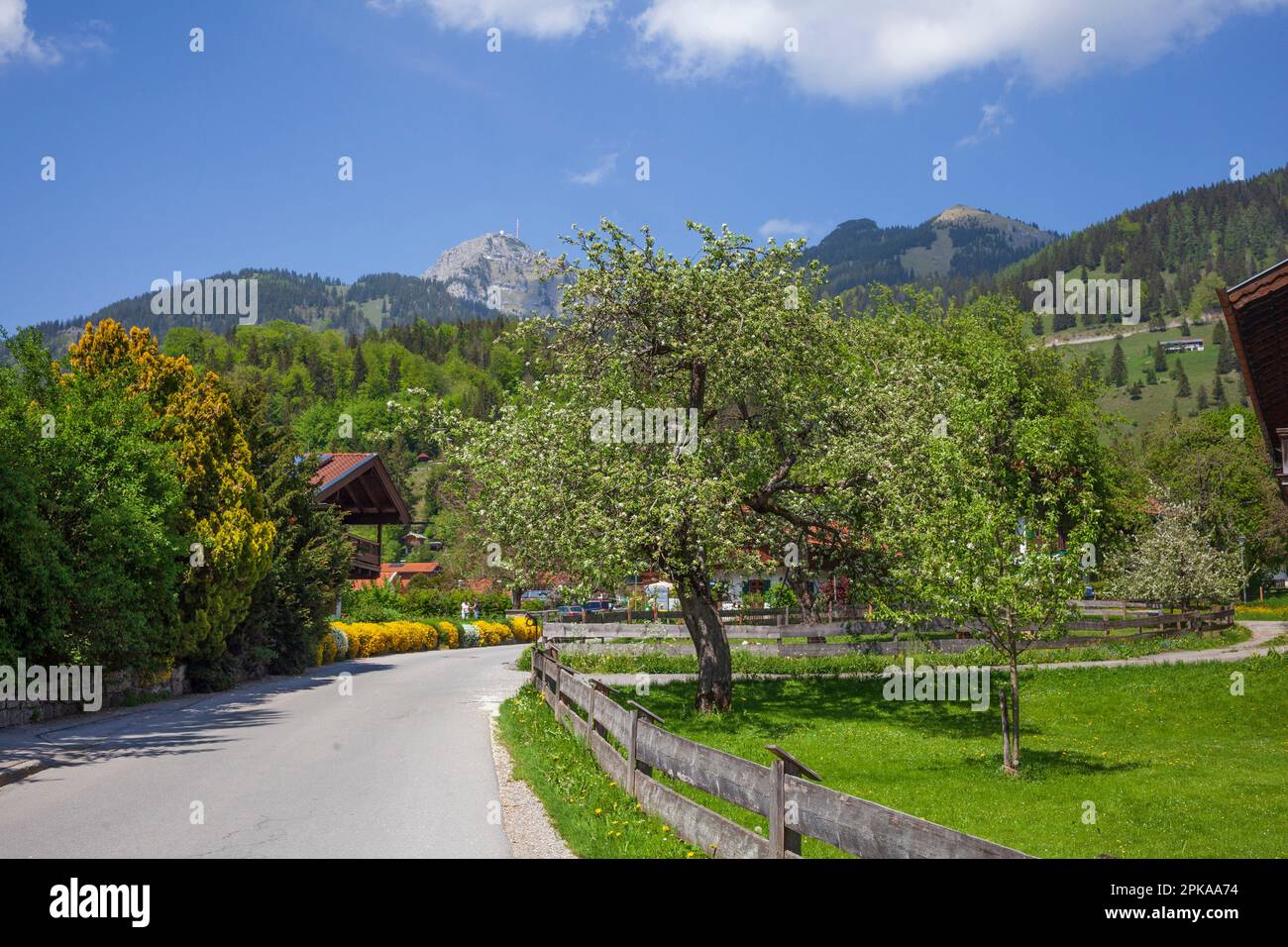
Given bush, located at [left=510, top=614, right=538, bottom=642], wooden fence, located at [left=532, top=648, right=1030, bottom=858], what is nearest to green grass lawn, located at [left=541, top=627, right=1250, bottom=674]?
wooden fence, located at [left=532, top=648, right=1030, bottom=858]

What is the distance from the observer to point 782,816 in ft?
21.8

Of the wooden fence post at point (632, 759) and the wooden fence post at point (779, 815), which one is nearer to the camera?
the wooden fence post at point (779, 815)

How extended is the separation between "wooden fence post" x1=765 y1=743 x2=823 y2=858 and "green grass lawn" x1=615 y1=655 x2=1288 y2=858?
296cm

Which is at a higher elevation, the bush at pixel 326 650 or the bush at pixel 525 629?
the bush at pixel 326 650

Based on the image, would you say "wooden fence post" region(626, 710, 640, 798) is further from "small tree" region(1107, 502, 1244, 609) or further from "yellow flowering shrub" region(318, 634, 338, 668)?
"small tree" region(1107, 502, 1244, 609)

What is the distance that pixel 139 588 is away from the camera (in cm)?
1903

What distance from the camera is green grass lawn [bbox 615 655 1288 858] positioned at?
36.3ft

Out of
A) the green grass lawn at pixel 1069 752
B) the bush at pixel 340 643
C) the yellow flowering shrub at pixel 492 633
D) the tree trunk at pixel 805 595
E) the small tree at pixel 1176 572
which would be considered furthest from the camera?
the yellow flowering shrub at pixel 492 633

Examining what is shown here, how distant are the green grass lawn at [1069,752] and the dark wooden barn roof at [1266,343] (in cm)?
521

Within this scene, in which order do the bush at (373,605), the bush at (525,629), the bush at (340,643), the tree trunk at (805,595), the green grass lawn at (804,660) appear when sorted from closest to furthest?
1. the tree trunk at (805,595)
2. the green grass lawn at (804,660)
3. the bush at (340,643)
4. the bush at (373,605)
5. the bush at (525,629)

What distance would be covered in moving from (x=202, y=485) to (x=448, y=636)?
2589 centimetres

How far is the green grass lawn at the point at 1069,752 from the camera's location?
1105 centimetres

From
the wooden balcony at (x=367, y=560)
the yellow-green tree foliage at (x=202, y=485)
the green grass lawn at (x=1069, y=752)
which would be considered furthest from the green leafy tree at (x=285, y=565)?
the green grass lawn at (x=1069, y=752)

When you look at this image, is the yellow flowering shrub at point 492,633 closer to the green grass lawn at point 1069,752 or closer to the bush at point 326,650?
the bush at point 326,650
